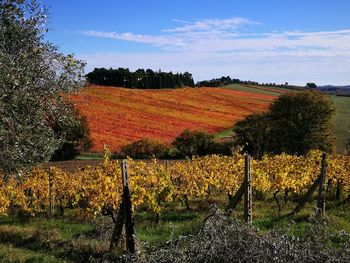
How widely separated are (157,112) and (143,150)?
27759mm

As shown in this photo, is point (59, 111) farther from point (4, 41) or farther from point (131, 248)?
point (131, 248)

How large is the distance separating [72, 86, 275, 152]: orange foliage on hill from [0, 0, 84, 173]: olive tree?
3458 centimetres

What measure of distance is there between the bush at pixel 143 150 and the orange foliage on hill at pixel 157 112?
2.61m

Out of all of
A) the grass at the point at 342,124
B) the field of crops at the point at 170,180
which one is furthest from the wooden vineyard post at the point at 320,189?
the grass at the point at 342,124

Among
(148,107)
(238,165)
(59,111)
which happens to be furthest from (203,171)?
(148,107)

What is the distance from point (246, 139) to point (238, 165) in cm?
3011

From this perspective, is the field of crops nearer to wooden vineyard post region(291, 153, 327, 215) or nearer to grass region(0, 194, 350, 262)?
grass region(0, 194, 350, 262)

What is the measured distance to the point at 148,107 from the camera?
78.2 m

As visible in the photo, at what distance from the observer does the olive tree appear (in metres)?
9.47

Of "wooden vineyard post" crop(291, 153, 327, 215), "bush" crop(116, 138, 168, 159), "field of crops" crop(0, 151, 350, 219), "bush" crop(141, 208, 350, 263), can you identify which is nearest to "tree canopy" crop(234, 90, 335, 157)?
"bush" crop(116, 138, 168, 159)

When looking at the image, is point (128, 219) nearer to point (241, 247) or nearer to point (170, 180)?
point (241, 247)

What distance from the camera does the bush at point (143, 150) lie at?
47850mm

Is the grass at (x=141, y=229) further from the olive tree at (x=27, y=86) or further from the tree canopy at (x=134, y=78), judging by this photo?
the tree canopy at (x=134, y=78)

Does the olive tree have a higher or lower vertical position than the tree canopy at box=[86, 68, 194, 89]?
lower
